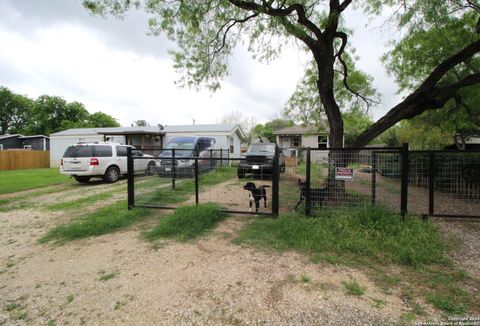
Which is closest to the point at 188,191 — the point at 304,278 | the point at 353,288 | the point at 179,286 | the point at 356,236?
the point at 179,286

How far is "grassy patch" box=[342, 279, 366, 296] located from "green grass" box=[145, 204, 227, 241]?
2418mm

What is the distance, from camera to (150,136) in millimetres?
19031

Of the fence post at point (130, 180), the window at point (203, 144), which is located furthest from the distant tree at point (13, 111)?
the fence post at point (130, 180)

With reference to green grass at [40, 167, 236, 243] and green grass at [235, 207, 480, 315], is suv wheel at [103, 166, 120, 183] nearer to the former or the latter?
green grass at [40, 167, 236, 243]

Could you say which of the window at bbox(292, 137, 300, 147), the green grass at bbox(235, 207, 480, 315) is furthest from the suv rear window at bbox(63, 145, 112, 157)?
the window at bbox(292, 137, 300, 147)

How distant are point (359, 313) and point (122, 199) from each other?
6.63 m

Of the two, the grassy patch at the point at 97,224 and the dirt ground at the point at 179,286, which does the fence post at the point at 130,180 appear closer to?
the grassy patch at the point at 97,224

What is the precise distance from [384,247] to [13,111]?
59.6m

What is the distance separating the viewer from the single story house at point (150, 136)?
18016 mm

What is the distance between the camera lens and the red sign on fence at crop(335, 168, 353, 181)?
4.63 m

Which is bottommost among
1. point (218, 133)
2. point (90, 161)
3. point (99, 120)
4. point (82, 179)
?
point (82, 179)

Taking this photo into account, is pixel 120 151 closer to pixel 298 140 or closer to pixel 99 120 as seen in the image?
pixel 298 140

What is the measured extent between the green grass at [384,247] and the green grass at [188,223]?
2.48 ft

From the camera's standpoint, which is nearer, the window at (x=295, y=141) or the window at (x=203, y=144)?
the window at (x=203, y=144)
